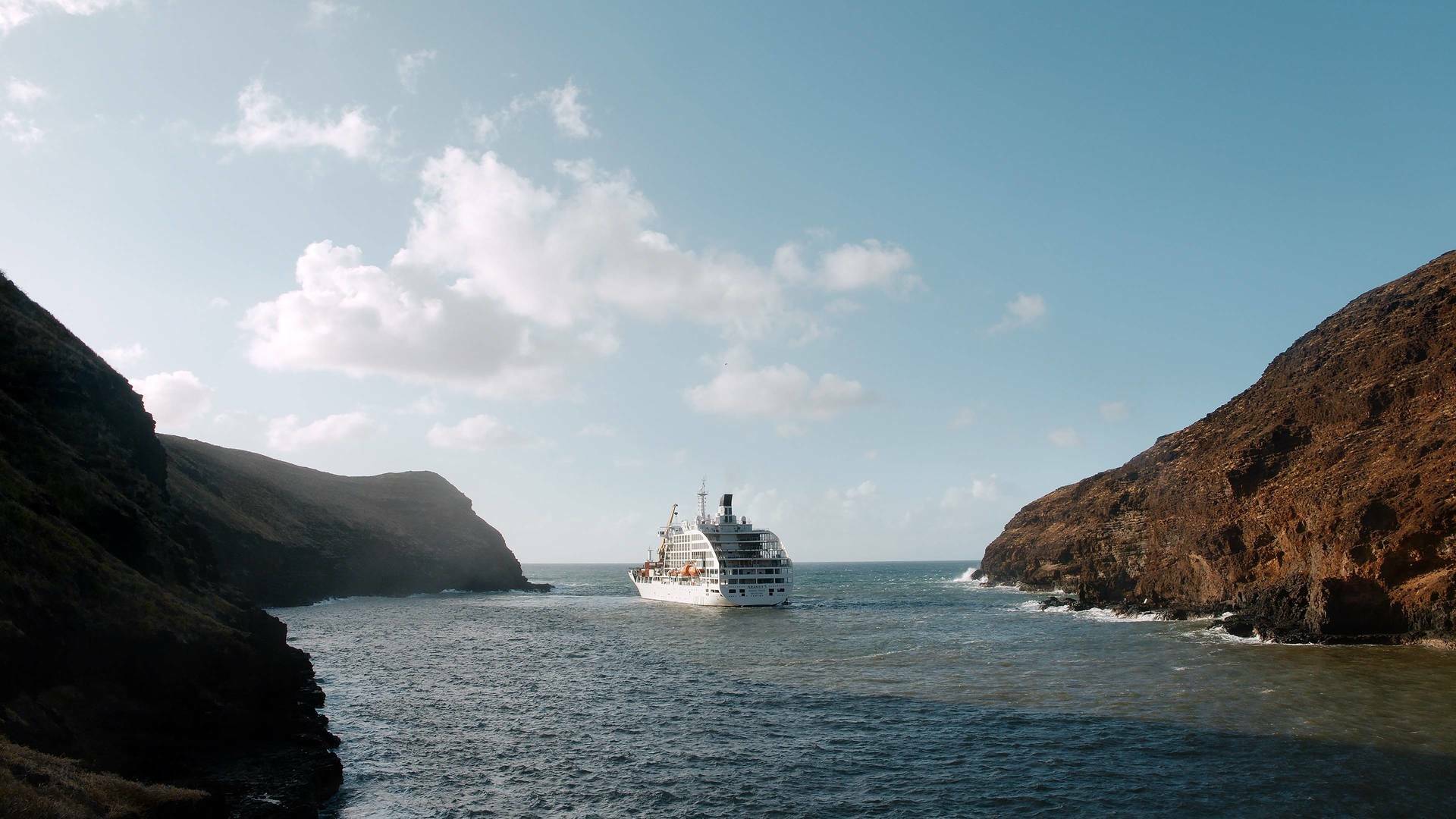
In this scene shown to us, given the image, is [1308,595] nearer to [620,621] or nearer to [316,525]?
[620,621]

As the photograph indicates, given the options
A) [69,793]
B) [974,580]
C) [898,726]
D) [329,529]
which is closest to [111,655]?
[69,793]

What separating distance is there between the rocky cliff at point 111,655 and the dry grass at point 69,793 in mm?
36

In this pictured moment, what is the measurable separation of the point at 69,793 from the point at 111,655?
8.86 metres

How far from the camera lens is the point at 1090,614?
245 feet

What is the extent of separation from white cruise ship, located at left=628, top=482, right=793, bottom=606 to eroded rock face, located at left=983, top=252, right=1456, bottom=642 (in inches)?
1379

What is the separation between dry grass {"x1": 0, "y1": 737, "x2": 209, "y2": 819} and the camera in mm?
12578

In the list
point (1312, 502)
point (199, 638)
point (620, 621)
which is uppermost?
point (1312, 502)

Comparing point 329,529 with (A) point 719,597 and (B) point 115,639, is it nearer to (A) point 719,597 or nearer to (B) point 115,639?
(A) point 719,597

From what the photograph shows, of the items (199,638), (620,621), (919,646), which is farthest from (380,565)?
(199,638)

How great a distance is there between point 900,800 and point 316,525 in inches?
4935

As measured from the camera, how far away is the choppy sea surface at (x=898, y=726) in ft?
71.5

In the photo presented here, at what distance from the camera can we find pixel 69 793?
13.6 metres

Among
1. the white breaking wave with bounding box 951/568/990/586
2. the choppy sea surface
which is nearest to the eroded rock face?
the choppy sea surface

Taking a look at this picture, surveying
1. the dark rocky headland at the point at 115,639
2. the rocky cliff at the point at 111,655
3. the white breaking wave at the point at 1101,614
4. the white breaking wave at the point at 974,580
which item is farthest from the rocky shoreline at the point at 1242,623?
the white breaking wave at the point at 974,580
